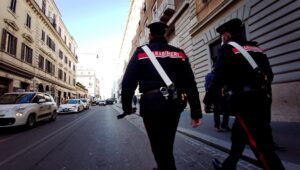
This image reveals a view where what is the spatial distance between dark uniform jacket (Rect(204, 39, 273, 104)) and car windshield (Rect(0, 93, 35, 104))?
8846 mm

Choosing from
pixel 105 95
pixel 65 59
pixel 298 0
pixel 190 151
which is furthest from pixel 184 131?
pixel 105 95

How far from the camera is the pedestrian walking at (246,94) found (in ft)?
6.16

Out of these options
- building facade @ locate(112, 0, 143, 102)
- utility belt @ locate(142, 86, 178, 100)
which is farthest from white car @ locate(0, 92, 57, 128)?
building facade @ locate(112, 0, 143, 102)

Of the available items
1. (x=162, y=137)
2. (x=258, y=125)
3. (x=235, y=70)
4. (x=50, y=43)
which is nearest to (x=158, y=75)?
(x=162, y=137)

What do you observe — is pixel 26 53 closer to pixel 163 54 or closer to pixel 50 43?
pixel 50 43

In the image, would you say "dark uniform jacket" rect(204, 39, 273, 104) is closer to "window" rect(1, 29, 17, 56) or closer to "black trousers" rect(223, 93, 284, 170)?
"black trousers" rect(223, 93, 284, 170)

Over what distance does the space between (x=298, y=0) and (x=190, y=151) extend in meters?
5.83

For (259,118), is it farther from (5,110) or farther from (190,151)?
(5,110)

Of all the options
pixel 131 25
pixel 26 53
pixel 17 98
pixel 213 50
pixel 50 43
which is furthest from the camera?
pixel 131 25

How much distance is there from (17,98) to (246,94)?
9678mm

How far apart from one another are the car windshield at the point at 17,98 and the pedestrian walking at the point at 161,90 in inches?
329

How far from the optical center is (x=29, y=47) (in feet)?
68.3

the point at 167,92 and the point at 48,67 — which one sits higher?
the point at 48,67

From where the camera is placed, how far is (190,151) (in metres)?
4.07
